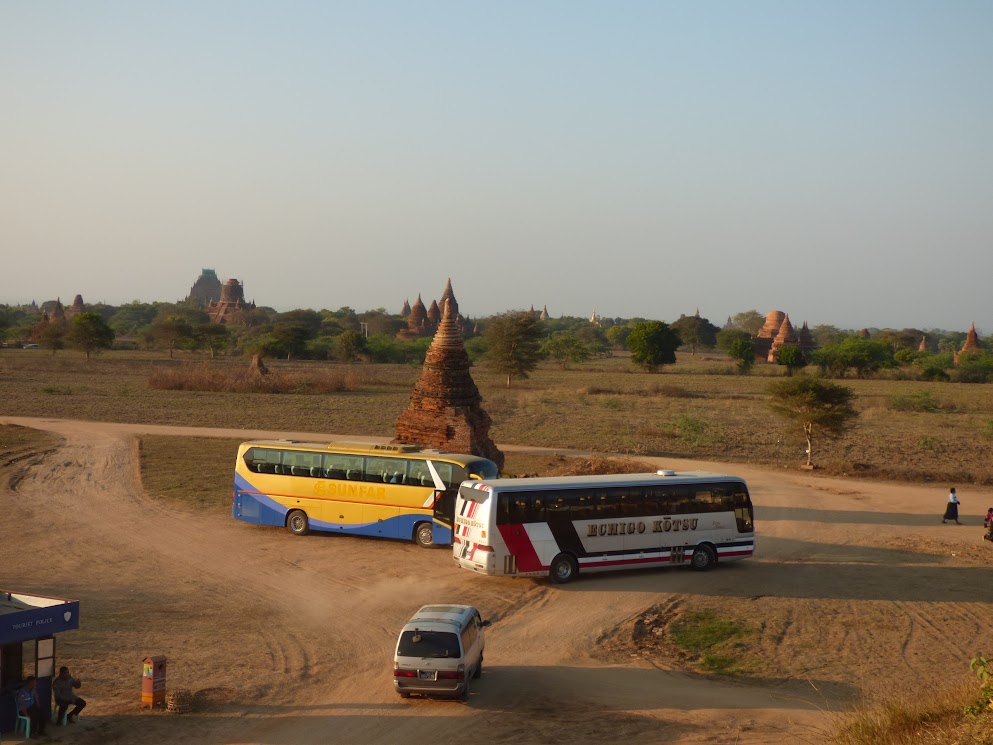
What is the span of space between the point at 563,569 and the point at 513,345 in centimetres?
5309

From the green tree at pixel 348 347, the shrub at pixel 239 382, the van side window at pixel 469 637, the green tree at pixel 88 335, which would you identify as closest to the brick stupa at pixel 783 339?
the green tree at pixel 348 347

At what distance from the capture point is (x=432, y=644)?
13.0 m

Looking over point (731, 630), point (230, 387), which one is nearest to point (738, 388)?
point (230, 387)

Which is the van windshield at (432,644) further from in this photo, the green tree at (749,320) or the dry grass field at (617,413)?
the green tree at (749,320)

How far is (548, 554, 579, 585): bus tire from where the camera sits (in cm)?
1994

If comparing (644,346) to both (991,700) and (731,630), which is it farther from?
(991,700)

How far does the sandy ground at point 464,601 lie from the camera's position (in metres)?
12.7

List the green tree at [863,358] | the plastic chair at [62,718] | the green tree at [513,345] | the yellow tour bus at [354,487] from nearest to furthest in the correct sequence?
the plastic chair at [62,718] → the yellow tour bus at [354,487] → the green tree at [513,345] → the green tree at [863,358]

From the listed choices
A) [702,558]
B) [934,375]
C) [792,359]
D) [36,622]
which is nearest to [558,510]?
[702,558]

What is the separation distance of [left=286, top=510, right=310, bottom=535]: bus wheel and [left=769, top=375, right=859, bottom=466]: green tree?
20240 mm

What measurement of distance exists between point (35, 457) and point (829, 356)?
72.5 meters

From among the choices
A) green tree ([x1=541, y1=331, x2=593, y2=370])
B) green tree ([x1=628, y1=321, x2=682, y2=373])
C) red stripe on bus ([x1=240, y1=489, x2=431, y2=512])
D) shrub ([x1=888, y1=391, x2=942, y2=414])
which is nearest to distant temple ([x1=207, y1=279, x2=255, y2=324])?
green tree ([x1=541, y1=331, x2=593, y2=370])

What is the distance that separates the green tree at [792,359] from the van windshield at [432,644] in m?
80.3

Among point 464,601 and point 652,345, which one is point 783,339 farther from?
point 464,601
